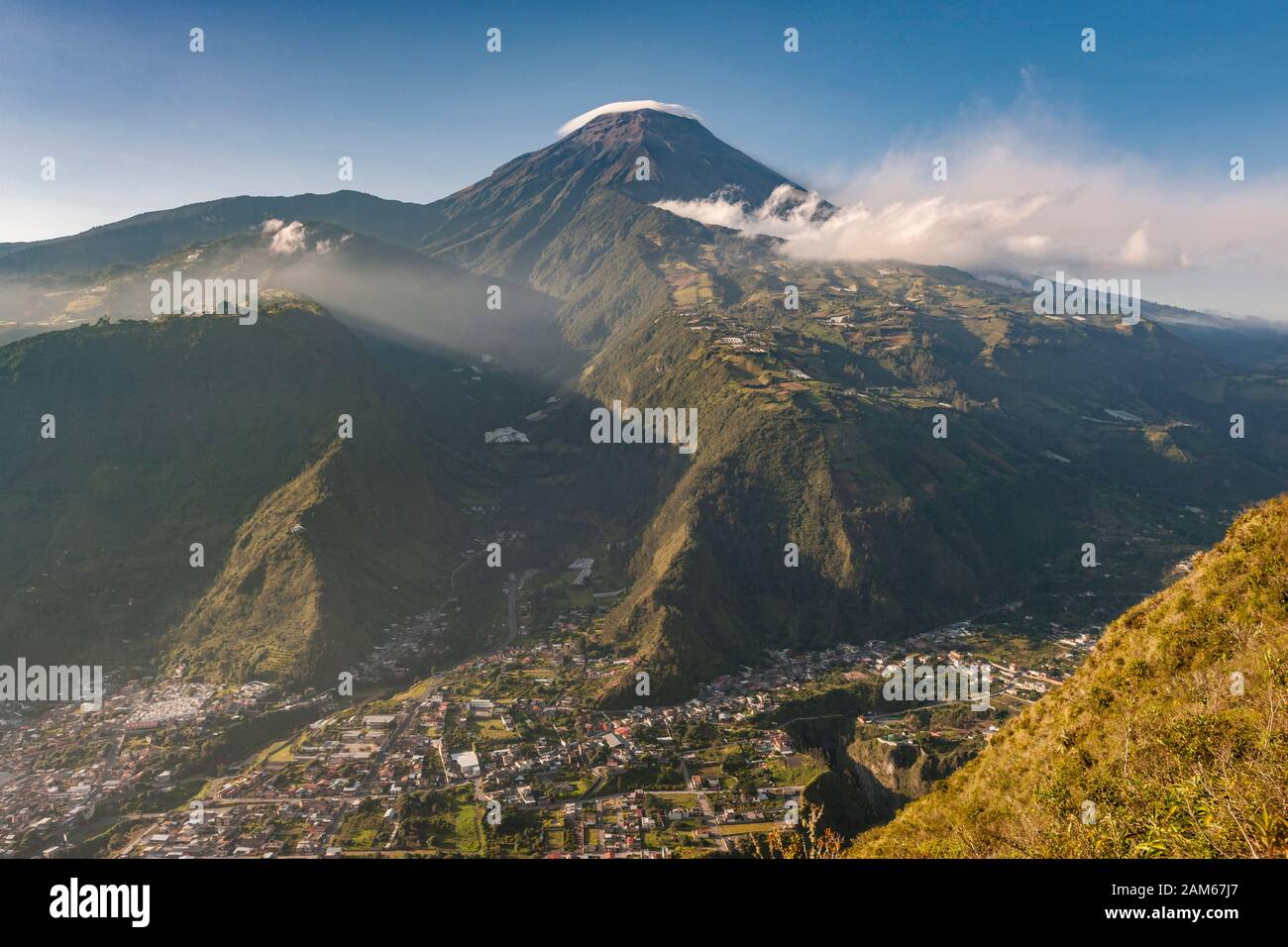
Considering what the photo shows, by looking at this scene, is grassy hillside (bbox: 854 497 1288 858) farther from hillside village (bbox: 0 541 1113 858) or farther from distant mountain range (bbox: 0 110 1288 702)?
distant mountain range (bbox: 0 110 1288 702)

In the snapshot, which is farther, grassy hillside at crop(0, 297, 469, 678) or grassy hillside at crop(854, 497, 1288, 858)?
grassy hillside at crop(0, 297, 469, 678)

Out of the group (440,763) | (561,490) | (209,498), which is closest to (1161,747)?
(440,763)

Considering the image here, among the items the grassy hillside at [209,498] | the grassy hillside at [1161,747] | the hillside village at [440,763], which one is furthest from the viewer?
the grassy hillside at [209,498]

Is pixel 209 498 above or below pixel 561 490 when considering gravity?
above

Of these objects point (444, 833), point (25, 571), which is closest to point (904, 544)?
point (444, 833)

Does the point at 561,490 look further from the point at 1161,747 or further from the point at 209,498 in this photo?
the point at 1161,747

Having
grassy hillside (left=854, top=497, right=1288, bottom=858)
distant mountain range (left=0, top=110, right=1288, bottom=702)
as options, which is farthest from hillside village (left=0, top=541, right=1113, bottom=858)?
grassy hillside (left=854, top=497, right=1288, bottom=858)

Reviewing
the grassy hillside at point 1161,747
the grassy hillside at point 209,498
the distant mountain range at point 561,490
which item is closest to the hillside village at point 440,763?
the distant mountain range at point 561,490

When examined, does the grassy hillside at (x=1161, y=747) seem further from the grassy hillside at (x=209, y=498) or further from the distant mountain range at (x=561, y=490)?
the grassy hillside at (x=209, y=498)

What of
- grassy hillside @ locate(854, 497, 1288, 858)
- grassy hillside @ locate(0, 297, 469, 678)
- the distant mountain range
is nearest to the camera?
grassy hillside @ locate(854, 497, 1288, 858)
